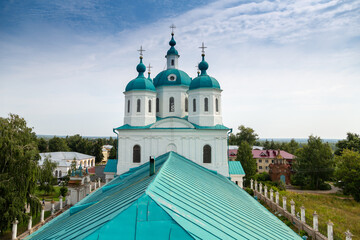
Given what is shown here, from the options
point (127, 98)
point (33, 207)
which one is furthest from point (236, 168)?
point (33, 207)

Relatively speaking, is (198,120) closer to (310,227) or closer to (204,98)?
(204,98)

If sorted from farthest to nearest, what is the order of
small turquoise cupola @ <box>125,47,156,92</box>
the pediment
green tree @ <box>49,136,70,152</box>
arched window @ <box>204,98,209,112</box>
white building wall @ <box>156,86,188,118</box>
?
1. green tree @ <box>49,136,70,152</box>
2. white building wall @ <box>156,86,188,118</box>
3. small turquoise cupola @ <box>125,47,156,92</box>
4. arched window @ <box>204,98,209,112</box>
5. the pediment

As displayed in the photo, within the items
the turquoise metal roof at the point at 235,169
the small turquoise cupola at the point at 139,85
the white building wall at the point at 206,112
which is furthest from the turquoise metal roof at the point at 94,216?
the turquoise metal roof at the point at 235,169

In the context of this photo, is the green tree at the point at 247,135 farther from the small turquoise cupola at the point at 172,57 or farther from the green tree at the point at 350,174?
the small turquoise cupola at the point at 172,57

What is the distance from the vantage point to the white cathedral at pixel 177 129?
759 inches

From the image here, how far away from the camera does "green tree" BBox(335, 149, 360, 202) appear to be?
104 feet

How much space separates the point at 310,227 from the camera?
15250mm

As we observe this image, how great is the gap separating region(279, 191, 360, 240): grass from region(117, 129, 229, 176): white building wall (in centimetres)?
713

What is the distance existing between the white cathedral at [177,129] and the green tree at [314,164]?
89.6 feet

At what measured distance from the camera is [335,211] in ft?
81.8

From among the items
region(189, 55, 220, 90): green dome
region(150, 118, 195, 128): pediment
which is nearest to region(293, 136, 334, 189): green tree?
region(189, 55, 220, 90): green dome

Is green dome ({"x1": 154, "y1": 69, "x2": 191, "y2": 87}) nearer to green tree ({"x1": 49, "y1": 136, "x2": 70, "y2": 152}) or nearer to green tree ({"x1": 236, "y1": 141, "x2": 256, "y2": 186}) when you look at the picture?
green tree ({"x1": 236, "y1": 141, "x2": 256, "y2": 186})

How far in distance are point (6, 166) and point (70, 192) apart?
5.51m

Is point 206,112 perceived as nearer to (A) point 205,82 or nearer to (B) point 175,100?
(A) point 205,82
